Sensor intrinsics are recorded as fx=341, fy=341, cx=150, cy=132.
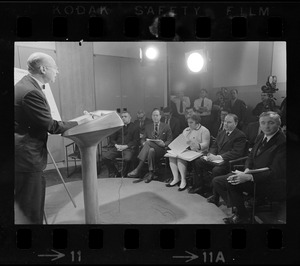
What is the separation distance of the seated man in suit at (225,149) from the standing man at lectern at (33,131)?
3.08 feet

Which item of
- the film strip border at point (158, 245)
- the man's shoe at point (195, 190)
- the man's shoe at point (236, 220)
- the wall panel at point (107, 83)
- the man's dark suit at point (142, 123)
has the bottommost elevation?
the film strip border at point (158, 245)

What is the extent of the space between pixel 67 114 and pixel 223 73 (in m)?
1.09

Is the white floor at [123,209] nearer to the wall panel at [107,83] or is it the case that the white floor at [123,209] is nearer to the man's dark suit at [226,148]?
the man's dark suit at [226,148]

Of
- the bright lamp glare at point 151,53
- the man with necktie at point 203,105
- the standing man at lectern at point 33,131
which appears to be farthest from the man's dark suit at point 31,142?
the man with necktie at point 203,105

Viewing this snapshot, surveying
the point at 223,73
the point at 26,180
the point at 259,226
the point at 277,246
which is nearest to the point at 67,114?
A: the point at 26,180

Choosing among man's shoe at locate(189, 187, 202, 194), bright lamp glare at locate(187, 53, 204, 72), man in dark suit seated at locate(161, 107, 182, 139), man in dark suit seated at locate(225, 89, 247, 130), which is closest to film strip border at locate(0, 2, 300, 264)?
bright lamp glare at locate(187, 53, 204, 72)

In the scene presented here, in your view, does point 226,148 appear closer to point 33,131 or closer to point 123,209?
point 123,209

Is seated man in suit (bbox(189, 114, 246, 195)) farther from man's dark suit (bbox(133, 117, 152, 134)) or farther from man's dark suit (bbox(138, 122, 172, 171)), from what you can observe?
man's dark suit (bbox(133, 117, 152, 134))

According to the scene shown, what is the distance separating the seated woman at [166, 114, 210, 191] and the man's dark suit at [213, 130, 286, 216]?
224 mm

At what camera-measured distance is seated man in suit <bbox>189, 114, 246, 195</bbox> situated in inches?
90.4

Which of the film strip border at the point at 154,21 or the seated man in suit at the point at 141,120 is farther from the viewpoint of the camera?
the seated man in suit at the point at 141,120

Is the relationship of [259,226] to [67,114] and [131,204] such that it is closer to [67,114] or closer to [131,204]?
[131,204]

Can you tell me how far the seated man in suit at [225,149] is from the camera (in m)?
2.29

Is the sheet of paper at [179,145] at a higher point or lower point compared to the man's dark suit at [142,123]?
lower
